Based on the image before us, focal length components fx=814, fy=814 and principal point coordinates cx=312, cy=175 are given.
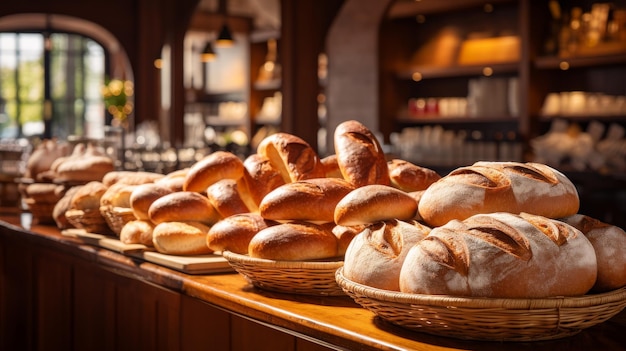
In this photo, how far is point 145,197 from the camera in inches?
88.2

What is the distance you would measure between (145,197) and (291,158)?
0.49m

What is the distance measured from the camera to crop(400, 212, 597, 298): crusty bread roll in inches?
48.6

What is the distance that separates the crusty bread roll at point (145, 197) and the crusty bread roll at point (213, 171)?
11cm

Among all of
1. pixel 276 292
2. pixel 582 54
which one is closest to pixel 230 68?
pixel 582 54

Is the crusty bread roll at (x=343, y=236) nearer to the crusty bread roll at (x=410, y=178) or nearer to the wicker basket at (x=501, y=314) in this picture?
the crusty bread roll at (x=410, y=178)

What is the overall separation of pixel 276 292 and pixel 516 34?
5446 millimetres

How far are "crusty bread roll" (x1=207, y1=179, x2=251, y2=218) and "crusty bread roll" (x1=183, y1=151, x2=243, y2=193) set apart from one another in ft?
0.08

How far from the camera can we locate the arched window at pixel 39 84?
46.4ft

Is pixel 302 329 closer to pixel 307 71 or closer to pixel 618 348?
pixel 618 348

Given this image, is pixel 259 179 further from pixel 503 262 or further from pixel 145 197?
pixel 503 262

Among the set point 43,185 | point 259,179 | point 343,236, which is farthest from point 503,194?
point 43,185

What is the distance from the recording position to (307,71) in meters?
5.71

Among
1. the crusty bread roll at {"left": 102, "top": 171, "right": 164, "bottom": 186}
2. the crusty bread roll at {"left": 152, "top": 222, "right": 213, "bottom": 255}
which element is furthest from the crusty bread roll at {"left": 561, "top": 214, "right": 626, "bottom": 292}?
the crusty bread roll at {"left": 102, "top": 171, "right": 164, "bottom": 186}

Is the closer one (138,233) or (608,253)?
(608,253)
